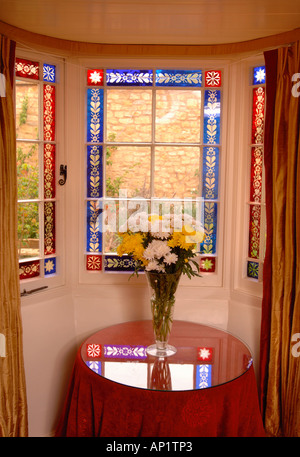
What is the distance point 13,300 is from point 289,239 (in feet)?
5.11

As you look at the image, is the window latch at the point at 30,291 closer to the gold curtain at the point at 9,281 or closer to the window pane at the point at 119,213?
the gold curtain at the point at 9,281

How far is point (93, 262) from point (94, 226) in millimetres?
241

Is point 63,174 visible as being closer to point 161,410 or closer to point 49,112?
point 49,112

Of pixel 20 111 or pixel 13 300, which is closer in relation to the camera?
pixel 13 300

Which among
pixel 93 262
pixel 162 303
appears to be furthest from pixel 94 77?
pixel 162 303

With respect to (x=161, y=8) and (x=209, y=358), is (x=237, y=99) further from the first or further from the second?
(x=209, y=358)

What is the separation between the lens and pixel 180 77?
9.02 feet

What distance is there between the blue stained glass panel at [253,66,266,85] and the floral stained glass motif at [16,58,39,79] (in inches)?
52.8

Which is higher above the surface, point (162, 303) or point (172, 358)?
point (162, 303)

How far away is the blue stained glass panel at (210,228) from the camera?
282 cm

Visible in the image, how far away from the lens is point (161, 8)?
2.11 m

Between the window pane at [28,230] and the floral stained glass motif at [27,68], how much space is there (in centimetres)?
77
